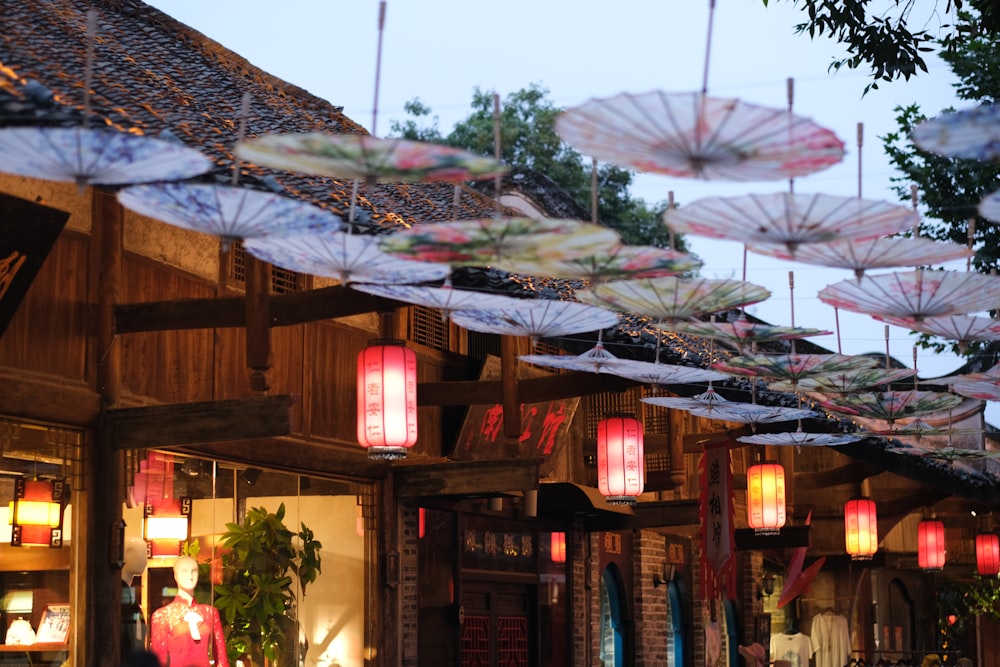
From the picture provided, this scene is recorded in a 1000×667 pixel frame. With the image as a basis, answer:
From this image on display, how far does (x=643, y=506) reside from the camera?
14914mm

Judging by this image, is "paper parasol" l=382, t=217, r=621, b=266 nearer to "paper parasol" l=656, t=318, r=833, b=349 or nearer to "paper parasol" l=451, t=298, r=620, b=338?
"paper parasol" l=451, t=298, r=620, b=338

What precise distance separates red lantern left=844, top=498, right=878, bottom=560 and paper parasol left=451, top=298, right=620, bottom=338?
31.7ft

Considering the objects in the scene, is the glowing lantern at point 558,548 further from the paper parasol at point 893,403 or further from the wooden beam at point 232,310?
the wooden beam at point 232,310

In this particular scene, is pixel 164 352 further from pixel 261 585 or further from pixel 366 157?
pixel 366 157

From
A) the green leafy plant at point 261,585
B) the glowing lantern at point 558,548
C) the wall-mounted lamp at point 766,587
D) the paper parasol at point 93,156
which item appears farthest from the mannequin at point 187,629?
the wall-mounted lamp at point 766,587

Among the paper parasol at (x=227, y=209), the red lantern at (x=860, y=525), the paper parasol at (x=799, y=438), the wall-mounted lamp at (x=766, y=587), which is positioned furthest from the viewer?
the wall-mounted lamp at (x=766, y=587)

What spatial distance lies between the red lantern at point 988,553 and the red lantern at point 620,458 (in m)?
11.6

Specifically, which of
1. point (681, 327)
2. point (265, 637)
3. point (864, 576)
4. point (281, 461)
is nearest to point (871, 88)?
point (681, 327)

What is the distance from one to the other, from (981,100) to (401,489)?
358 inches

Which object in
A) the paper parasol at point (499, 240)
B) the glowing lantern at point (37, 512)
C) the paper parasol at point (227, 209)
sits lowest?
the glowing lantern at point (37, 512)

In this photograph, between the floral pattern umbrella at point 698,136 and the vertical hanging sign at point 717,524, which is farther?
the vertical hanging sign at point 717,524

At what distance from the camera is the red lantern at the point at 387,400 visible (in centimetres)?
937

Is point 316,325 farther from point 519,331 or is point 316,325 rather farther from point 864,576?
point 864,576

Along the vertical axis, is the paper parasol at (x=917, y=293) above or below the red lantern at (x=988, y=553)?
above
